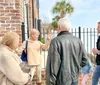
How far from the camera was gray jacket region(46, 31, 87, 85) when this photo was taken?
16.3 feet

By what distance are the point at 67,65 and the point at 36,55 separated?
11.1 ft

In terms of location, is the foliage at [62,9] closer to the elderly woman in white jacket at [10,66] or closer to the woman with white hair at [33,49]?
the woman with white hair at [33,49]

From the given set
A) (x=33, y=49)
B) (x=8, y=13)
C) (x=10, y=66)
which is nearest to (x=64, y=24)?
(x=10, y=66)

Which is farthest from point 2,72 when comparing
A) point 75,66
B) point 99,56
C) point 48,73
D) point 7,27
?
point 7,27

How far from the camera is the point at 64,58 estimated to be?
16.5 feet

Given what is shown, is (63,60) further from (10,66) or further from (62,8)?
(62,8)

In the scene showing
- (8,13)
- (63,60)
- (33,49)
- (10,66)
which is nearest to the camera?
(10,66)

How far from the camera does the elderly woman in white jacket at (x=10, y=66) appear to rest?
4285 mm

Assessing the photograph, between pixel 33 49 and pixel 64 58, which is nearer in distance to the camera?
pixel 64 58

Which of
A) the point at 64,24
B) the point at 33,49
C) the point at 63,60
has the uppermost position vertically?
the point at 64,24

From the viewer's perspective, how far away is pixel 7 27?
29.4ft

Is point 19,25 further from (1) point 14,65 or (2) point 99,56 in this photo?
(1) point 14,65

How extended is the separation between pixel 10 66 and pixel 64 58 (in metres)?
1.07

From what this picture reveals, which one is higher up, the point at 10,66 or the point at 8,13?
the point at 8,13
